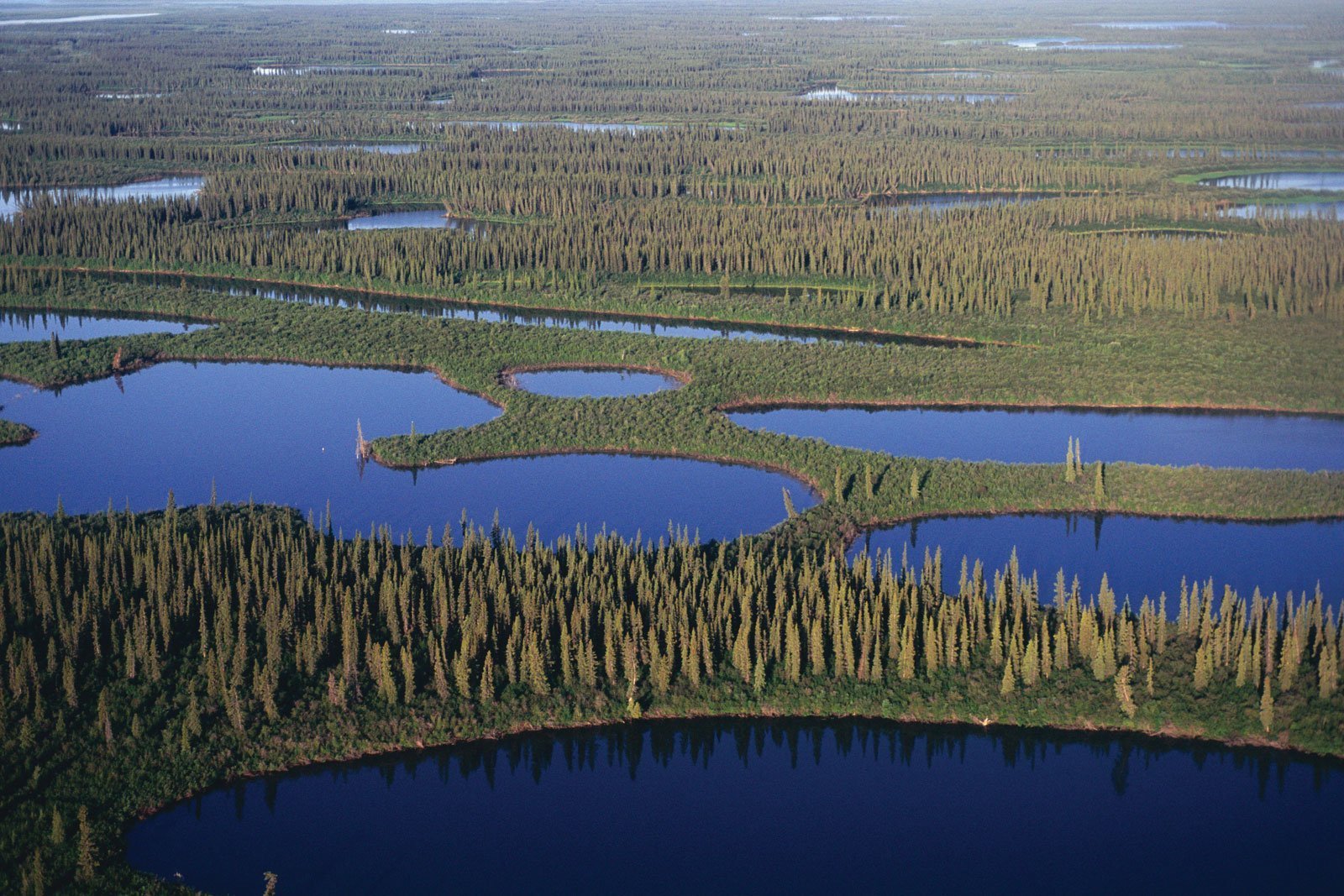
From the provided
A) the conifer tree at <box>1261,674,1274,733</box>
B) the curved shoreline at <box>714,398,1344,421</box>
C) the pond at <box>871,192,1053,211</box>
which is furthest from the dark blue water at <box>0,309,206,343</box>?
the conifer tree at <box>1261,674,1274,733</box>

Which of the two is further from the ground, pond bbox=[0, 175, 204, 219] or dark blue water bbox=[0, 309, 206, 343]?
pond bbox=[0, 175, 204, 219]

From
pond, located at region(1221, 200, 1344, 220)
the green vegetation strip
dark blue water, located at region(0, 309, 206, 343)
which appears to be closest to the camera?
the green vegetation strip

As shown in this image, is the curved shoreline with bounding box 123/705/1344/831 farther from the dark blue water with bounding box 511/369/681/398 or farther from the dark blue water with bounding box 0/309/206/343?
the dark blue water with bounding box 0/309/206/343

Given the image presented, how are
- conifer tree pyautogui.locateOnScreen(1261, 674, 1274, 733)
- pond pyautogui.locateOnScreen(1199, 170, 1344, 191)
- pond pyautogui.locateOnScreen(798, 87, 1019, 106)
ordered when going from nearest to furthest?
conifer tree pyautogui.locateOnScreen(1261, 674, 1274, 733), pond pyautogui.locateOnScreen(1199, 170, 1344, 191), pond pyautogui.locateOnScreen(798, 87, 1019, 106)

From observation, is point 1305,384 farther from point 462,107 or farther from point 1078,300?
point 462,107

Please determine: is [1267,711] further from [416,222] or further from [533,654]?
[416,222]

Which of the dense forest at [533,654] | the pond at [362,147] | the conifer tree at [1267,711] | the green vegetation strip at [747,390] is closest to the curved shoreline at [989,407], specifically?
the green vegetation strip at [747,390]

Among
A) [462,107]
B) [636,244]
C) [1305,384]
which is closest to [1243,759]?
[1305,384]
